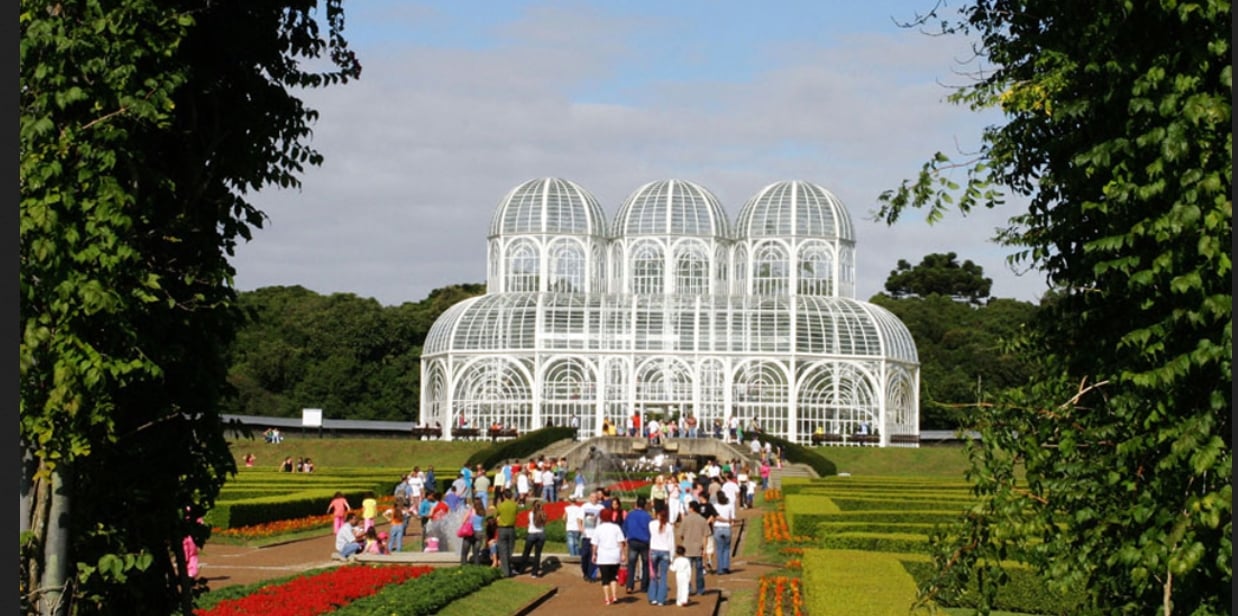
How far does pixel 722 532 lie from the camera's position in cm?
2203

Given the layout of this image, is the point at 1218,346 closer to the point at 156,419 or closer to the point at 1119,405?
the point at 1119,405

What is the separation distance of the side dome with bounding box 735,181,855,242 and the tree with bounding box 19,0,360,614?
1965 inches

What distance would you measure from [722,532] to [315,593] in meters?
7.03

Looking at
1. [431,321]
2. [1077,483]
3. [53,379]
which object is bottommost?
[1077,483]

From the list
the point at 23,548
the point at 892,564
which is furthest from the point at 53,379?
the point at 892,564

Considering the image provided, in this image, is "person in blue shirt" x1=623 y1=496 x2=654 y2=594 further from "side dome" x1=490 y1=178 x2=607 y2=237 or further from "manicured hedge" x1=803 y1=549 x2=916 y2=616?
"side dome" x1=490 y1=178 x2=607 y2=237

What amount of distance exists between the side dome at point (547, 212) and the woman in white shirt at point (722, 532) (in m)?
38.1

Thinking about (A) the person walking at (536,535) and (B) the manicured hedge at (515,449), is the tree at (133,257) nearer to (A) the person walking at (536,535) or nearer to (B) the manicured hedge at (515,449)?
(A) the person walking at (536,535)

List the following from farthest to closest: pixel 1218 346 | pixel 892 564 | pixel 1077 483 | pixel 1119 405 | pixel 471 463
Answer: pixel 471 463
pixel 892 564
pixel 1077 483
pixel 1119 405
pixel 1218 346

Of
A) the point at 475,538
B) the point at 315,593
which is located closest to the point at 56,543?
the point at 315,593

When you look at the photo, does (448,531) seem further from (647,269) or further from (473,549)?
(647,269)

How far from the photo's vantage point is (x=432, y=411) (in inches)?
2261

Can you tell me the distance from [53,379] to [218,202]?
1.85 m

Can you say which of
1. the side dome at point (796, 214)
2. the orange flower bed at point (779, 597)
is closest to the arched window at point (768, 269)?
the side dome at point (796, 214)
